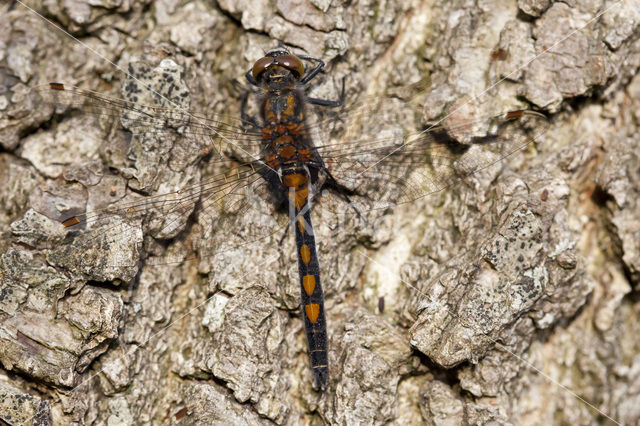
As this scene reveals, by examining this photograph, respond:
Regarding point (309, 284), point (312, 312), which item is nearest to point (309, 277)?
point (309, 284)

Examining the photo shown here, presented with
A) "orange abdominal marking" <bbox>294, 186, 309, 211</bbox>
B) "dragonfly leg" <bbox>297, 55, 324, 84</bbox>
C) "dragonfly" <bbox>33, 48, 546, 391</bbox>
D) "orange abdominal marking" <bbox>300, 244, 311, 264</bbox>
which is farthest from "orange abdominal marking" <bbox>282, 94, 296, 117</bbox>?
"orange abdominal marking" <bbox>300, 244, 311, 264</bbox>

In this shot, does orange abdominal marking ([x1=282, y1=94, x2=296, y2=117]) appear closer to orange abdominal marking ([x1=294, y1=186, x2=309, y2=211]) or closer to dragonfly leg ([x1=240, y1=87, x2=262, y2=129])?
dragonfly leg ([x1=240, y1=87, x2=262, y2=129])

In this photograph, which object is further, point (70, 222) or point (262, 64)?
point (262, 64)

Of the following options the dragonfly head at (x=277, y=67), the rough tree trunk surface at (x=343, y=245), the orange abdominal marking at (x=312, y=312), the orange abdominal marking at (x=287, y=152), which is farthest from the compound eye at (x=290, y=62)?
the orange abdominal marking at (x=312, y=312)

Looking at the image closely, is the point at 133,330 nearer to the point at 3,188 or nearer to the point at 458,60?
the point at 3,188

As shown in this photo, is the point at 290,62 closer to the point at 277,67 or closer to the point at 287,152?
the point at 277,67

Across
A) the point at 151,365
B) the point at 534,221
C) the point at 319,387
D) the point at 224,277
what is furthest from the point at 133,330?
the point at 534,221
